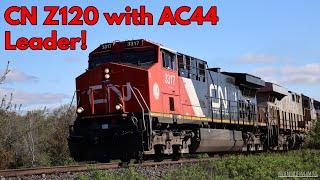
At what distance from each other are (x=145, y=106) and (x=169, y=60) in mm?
2366

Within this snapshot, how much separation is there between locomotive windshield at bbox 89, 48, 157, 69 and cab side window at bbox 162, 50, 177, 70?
50cm

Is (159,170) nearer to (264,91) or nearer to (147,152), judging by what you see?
(147,152)

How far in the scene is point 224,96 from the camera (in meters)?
21.3

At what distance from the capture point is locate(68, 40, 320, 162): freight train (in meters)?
14.4

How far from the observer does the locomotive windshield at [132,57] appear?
15.4 m

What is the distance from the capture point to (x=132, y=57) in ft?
51.3

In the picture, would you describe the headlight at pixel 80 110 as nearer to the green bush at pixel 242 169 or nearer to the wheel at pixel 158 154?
the wheel at pixel 158 154

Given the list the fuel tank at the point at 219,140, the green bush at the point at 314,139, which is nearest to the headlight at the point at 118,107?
the fuel tank at the point at 219,140

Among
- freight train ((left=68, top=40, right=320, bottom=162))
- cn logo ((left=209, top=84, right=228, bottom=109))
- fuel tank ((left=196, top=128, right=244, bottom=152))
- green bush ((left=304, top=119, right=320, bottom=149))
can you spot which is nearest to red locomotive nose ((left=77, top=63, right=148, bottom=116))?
freight train ((left=68, top=40, right=320, bottom=162))

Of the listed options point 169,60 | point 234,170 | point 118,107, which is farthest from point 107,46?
point 234,170

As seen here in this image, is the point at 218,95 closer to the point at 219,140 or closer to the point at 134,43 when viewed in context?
the point at 219,140

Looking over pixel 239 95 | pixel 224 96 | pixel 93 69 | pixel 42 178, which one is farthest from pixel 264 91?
pixel 42 178

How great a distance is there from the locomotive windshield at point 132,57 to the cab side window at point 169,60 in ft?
1.65

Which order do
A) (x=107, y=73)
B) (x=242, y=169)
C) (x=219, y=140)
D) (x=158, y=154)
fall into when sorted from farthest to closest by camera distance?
(x=219, y=140) < (x=158, y=154) < (x=107, y=73) < (x=242, y=169)
